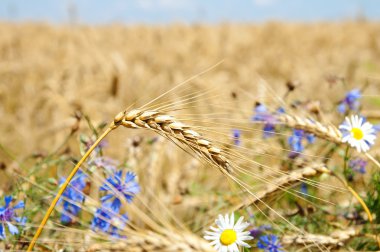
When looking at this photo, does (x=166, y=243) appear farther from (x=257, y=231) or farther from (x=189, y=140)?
(x=257, y=231)

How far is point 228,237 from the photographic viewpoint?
0.93 m

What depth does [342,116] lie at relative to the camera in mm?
1832

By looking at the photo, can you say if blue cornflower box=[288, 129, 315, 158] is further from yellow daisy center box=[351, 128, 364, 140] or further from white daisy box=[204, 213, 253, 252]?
white daisy box=[204, 213, 253, 252]

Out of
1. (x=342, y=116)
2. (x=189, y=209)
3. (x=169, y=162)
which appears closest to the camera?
(x=342, y=116)

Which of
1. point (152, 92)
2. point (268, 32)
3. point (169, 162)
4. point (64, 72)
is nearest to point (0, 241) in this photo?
point (169, 162)

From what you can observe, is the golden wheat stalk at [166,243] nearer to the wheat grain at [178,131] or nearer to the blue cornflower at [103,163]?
the wheat grain at [178,131]

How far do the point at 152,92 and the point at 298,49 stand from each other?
4714 millimetres

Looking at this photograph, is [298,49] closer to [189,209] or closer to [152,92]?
[152,92]

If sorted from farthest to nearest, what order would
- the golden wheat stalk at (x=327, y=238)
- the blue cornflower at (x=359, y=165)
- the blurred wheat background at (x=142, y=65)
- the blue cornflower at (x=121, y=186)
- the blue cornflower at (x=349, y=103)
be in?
1. the blurred wheat background at (x=142, y=65)
2. the blue cornflower at (x=349, y=103)
3. the blue cornflower at (x=359, y=165)
4. the blue cornflower at (x=121, y=186)
5. the golden wheat stalk at (x=327, y=238)

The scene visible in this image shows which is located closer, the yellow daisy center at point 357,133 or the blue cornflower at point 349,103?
the yellow daisy center at point 357,133

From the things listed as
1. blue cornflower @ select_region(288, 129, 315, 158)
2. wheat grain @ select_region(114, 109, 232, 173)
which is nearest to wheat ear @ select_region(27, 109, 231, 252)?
wheat grain @ select_region(114, 109, 232, 173)

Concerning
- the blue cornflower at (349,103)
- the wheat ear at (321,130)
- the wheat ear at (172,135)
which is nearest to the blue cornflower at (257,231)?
the wheat ear at (321,130)

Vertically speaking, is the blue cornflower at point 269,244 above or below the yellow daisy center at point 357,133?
below

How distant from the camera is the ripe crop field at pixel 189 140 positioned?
936mm
